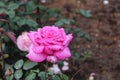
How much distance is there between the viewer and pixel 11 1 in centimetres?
265

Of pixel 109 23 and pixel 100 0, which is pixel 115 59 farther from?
pixel 100 0

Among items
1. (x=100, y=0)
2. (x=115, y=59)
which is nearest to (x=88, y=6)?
(x=100, y=0)

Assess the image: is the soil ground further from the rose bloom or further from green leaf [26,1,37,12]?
the rose bloom

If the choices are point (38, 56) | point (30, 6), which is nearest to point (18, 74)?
point (38, 56)

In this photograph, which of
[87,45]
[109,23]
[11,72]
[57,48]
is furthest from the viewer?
[109,23]

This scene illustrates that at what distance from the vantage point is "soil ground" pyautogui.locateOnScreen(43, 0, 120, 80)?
2.71m

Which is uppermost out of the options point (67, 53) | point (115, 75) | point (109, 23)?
point (67, 53)

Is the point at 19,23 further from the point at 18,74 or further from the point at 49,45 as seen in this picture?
the point at 49,45

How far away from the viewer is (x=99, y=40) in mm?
3018

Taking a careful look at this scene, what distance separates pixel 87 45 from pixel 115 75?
0.41 metres

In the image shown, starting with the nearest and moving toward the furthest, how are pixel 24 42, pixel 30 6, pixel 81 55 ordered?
1. pixel 24 42
2. pixel 30 6
3. pixel 81 55

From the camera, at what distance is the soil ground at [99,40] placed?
2.71 meters

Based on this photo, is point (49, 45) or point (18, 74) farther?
point (18, 74)

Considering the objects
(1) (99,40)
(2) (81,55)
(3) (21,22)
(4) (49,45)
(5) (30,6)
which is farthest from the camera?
(1) (99,40)
